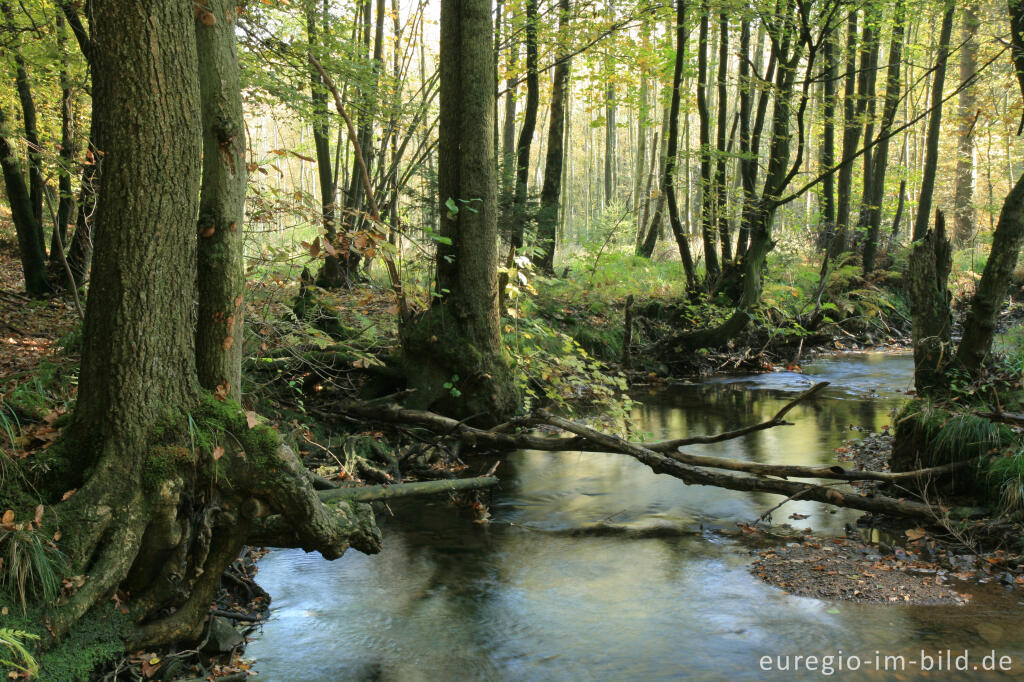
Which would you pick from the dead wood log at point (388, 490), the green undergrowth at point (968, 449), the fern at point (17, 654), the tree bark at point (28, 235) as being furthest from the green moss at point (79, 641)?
the tree bark at point (28, 235)

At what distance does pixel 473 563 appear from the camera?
6199 mm

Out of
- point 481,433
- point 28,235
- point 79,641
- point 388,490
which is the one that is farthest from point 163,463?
point 28,235

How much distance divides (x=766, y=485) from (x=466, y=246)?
4.53m

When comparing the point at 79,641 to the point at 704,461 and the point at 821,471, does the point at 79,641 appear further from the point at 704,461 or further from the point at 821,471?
the point at 821,471

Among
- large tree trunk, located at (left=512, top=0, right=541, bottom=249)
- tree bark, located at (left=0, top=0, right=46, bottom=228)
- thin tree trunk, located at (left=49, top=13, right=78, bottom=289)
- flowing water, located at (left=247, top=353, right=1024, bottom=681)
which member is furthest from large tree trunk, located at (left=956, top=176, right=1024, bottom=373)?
tree bark, located at (left=0, top=0, right=46, bottom=228)

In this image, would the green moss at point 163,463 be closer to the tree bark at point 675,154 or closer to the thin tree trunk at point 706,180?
the thin tree trunk at point 706,180

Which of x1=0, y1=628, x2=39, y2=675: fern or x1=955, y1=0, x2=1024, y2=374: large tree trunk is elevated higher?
x1=955, y1=0, x2=1024, y2=374: large tree trunk

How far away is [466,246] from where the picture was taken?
8.95m

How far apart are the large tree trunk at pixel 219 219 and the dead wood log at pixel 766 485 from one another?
3799 mm

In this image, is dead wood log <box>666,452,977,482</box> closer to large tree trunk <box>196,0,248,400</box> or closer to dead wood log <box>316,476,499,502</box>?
dead wood log <box>316,476,499,502</box>

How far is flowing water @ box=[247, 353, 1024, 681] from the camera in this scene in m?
4.52

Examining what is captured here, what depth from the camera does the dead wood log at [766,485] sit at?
20.6ft

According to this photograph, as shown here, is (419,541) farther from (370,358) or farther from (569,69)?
(569,69)

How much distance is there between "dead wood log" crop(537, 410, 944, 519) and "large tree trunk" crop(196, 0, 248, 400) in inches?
150
